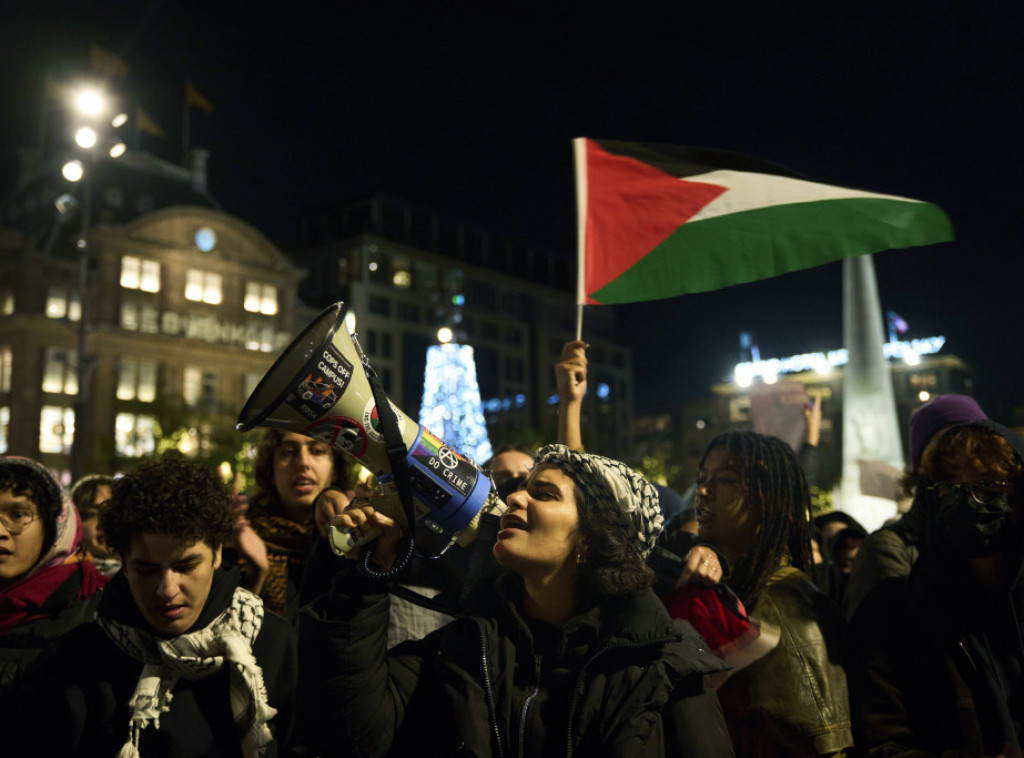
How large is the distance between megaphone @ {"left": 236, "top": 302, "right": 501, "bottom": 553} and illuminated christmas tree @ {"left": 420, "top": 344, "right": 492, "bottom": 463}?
113ft

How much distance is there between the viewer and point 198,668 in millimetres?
3006

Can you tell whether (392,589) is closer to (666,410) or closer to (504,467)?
(504,467)

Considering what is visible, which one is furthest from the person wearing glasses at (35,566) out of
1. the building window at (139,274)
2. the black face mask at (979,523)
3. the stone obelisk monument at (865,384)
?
the building window at (139,274)

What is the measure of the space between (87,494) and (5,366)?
4435 centimetres

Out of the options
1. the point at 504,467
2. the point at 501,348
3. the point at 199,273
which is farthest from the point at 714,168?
the point at 501,348

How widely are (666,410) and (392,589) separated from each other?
324 ft

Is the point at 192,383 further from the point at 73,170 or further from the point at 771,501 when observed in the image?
the point at 771,501

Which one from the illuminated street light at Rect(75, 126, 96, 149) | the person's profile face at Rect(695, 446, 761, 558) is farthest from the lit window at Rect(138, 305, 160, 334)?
the person's profile face at Rect(695, 446, 761, 558)

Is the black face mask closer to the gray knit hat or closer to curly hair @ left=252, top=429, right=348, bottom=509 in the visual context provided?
the gray knit hat

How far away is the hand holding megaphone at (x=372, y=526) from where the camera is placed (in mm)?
2600

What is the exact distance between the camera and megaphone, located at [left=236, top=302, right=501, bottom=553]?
8.54ft

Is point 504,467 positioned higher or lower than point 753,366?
lower

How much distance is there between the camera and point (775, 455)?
11.7ft

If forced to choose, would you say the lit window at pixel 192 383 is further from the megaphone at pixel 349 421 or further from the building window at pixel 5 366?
the megaphone at pixel 349 421
